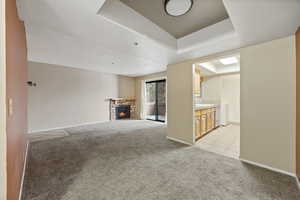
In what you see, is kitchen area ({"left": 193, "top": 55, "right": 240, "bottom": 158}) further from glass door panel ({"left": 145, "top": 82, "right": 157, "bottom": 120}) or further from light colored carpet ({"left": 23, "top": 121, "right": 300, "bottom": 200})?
glass door panel ({"left": 145, "top": 82, "right": 157, "bottom": 120})

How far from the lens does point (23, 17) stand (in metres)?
1.63

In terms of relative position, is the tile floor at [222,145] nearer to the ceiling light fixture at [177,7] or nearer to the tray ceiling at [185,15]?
the tray ceiling at [185,15]

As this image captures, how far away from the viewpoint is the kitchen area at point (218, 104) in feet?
11.0

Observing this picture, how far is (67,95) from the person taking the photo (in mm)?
4723

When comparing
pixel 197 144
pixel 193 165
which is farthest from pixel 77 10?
pixel 197 144

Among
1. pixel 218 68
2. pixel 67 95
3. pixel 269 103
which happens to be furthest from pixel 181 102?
pixel 67 95

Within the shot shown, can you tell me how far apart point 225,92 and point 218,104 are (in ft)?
2.88

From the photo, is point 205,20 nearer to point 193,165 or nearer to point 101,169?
point 193,165

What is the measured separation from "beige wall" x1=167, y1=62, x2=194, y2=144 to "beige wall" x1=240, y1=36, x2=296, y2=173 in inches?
41.7

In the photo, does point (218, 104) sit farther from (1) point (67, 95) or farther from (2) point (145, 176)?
(1) point (67, 95)

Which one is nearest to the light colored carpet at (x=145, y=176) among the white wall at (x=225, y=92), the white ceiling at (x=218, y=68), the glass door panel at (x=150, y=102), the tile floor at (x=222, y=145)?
the tile floor at (x=222, y=145)

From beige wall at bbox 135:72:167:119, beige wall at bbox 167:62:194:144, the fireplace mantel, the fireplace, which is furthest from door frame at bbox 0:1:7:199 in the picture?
the fireplace

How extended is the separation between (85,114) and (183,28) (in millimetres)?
4946

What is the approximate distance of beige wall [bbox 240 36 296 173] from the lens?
5.84 ft
